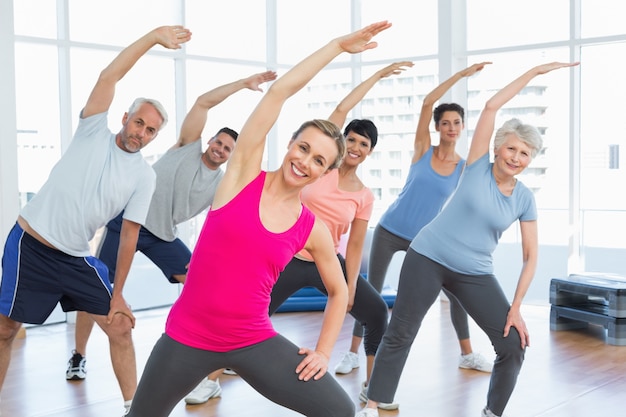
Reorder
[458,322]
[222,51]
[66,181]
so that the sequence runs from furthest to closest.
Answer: [222,51] → [458,322] → [66,181]

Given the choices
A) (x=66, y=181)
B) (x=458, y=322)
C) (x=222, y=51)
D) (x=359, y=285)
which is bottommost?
(x=458, y=322)

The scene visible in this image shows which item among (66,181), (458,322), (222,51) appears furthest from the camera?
(222,51)

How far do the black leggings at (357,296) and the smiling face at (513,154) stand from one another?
3.17ft

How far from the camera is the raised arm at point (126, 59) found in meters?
2.98

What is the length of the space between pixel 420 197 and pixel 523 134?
1.26m

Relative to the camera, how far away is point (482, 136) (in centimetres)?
335

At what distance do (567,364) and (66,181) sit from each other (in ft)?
10.7

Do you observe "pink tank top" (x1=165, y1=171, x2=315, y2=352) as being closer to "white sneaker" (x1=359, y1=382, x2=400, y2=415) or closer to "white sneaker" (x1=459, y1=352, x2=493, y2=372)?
"white sneaker" (x1=359, y1=382, x2=400, y2=415)

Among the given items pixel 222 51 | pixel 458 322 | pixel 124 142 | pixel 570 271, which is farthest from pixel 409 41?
pixel 124 142

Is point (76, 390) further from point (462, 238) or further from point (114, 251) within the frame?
point (462, 238)

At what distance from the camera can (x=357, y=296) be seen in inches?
150

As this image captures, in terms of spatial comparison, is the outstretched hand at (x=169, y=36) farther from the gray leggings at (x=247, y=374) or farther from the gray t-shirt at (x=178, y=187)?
the gray t-shirt at (x=178, y=187)

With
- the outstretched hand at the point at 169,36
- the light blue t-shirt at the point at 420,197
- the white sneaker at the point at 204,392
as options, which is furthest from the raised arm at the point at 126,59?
the light blue t-shirt at the point at 420,197

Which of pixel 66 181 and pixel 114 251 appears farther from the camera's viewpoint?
pixel 114 251
